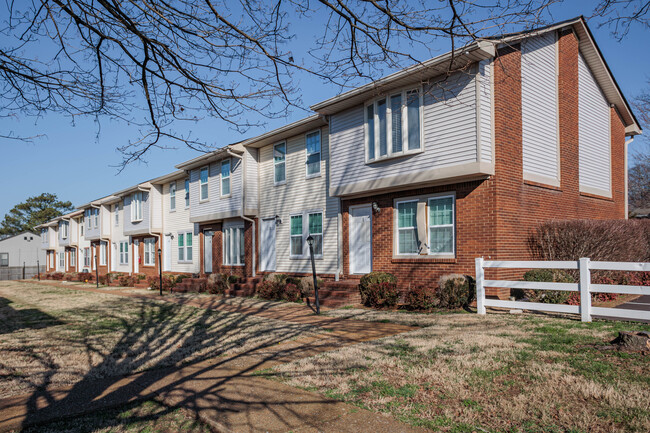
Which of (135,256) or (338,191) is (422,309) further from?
(135,256)

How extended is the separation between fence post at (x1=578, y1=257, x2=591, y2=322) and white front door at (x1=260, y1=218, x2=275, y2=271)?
12.9 metres

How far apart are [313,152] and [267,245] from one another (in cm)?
483

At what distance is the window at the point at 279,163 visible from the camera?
1953cm

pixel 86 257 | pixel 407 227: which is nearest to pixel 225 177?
pixel 407 227

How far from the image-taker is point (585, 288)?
29.6ft

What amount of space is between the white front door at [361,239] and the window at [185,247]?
44.6 ft

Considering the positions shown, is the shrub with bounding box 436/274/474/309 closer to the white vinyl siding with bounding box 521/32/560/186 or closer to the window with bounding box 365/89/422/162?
the window with bounding box 365/89/422/162

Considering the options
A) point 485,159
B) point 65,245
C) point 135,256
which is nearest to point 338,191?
point 485,159

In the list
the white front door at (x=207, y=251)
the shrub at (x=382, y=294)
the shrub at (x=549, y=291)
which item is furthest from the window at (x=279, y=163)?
the shrub at (x=549, y=291)

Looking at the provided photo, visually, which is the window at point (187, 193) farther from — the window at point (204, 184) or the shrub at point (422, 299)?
the shrub at point (422, 299)

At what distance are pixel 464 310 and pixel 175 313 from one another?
8.23 m

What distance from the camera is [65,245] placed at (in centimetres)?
4850

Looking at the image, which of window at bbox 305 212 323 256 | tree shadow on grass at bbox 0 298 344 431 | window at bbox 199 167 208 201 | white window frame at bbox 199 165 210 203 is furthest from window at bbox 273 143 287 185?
tree shadow on grass at bbox 0 298 344 431

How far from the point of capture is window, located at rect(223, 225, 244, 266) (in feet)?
71.6
